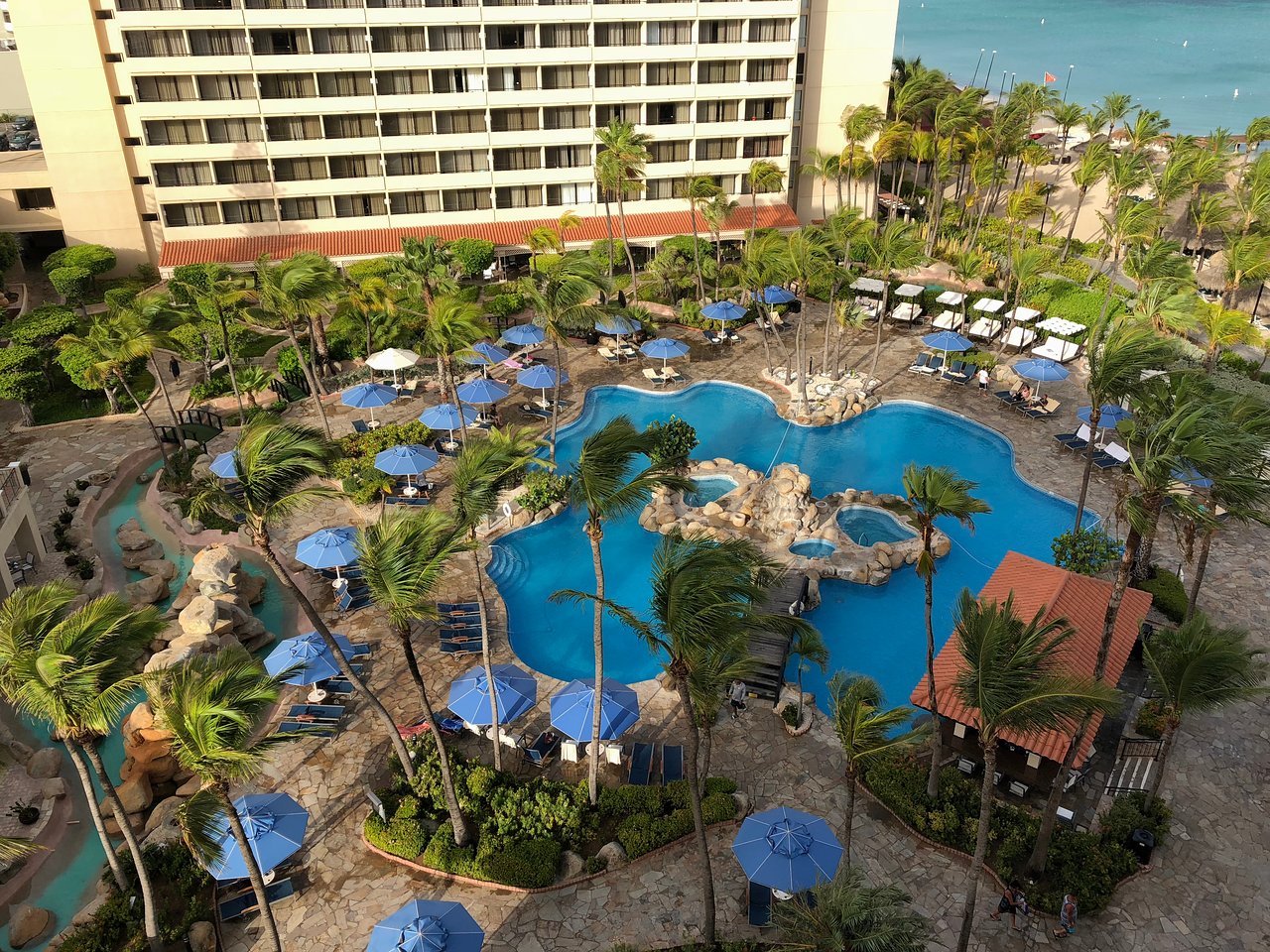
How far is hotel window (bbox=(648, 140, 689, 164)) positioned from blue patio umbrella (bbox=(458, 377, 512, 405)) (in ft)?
90.2

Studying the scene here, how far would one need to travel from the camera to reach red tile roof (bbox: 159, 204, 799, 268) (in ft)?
175

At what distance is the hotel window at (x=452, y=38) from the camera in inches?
2092

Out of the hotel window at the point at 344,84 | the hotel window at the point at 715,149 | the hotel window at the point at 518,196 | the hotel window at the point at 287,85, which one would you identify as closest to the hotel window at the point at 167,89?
the hotel window at the point at 287,85

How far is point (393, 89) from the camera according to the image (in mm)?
53938

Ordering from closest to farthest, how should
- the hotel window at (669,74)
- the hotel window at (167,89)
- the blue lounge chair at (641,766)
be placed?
1. the blue lounge chair at (641,766)
2. the hotel window at (167,89)
3. the hotel window at (669,74)

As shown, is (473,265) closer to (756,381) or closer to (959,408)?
(756,381)

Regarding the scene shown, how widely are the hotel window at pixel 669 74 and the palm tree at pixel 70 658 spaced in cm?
5069

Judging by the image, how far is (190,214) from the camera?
54.0m

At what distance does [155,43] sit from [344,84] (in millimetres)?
10373

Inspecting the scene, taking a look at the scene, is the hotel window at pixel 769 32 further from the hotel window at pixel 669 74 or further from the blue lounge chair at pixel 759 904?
the blue lounge chair at pixel 759 904

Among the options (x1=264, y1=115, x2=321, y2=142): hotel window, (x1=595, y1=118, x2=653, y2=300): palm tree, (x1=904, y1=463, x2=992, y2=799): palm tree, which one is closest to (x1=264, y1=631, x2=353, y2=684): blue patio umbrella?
(x1=904, y1=463, x2=992, y2=799): palm tree

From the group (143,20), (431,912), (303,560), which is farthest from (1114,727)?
(143,20)

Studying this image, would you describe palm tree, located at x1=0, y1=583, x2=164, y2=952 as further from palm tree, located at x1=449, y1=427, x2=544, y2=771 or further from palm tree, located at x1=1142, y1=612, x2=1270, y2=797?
palm tree, located at x1=1142, y1=612, x2=1270, y2=797

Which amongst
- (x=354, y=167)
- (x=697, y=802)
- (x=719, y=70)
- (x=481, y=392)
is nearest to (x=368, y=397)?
(x=481, y=392)
